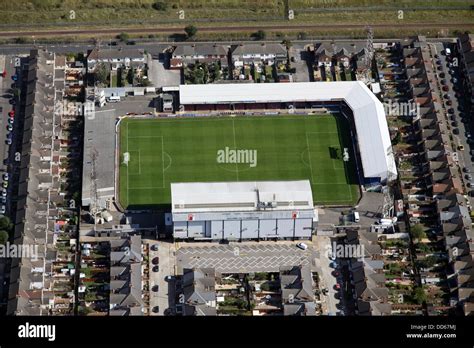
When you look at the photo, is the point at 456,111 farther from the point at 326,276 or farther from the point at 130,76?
the point at 130,76

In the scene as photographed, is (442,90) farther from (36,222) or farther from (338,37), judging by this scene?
(36,222)

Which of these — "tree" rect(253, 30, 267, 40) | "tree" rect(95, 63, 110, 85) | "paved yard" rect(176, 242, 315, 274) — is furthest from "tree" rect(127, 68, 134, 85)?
"paved yard" rect(176, 242, 315, 274)

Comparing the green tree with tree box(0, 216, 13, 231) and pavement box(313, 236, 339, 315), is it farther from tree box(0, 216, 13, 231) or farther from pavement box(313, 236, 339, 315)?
tree box(0, 216, 13, 231)

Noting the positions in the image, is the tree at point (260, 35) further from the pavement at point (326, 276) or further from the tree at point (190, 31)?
the pavement at point (326, 276)

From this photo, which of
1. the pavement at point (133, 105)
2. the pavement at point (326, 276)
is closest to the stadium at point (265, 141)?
the pavement at point (133, 105)

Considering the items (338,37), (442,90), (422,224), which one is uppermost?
(338,37)
